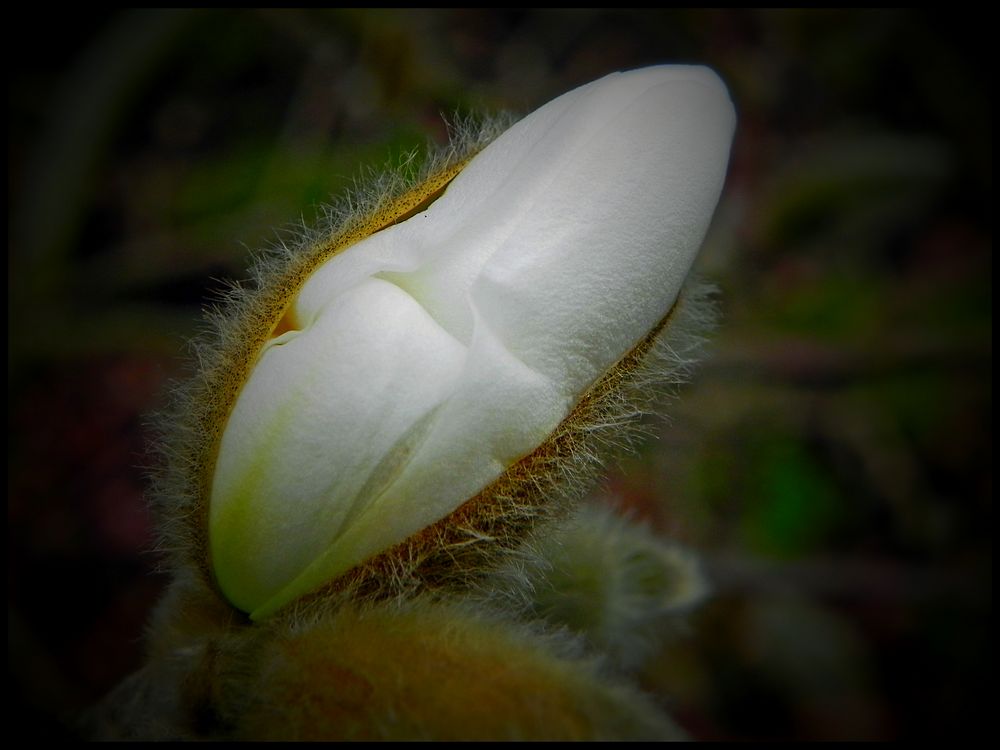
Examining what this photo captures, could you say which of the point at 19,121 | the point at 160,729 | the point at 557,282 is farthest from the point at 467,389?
the point at 19,121

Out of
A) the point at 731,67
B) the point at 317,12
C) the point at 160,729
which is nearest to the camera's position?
the point at 160,729

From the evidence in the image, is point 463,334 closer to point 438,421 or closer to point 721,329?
point 438,421

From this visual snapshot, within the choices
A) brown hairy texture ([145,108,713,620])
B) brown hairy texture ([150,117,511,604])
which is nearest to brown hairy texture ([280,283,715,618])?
brown hairy texture ([145,108,713,620])

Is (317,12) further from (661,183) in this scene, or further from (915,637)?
(915,637)

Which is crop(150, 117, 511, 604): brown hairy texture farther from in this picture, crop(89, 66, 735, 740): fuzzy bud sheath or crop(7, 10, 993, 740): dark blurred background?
crop(7, 10, 993, 740): dark blurred background

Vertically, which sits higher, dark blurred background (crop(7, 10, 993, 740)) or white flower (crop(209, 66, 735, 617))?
white flower (crop(209, 66, 735, 617))

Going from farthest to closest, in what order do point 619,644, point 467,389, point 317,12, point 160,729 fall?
point 317,12 → point 619,644 → point 160,729 → point 467,389
